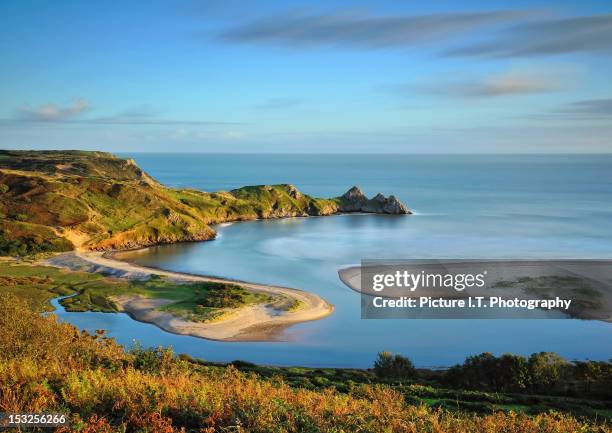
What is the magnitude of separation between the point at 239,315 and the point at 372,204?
93.0 metres

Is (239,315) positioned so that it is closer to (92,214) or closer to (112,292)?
(112,292)

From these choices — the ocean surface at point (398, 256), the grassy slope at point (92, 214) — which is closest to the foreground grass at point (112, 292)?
the ocean surface at point (398, 256)

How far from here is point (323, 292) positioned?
61.8m

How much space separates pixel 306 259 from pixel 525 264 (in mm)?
30756

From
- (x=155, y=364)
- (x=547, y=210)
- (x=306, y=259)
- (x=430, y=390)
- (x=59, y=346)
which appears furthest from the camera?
(x=547, y=210)

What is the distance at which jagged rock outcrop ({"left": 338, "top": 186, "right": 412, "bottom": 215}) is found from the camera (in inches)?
5349

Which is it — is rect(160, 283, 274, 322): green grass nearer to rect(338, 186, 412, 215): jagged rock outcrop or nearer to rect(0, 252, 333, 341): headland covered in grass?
rect(0, 252, 333, 341): headland covered in grass

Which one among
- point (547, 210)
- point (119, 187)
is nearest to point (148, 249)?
point (119, 187)

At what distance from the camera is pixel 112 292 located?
192ft

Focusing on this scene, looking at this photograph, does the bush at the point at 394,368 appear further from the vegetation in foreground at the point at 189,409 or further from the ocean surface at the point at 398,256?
the vegetation in foreground at the point at 189,409

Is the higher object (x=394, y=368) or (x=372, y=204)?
(x=372, y=204)

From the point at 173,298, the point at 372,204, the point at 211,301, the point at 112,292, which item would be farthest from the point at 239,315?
the point at 372,204

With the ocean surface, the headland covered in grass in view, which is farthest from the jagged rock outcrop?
the headland covered in grass

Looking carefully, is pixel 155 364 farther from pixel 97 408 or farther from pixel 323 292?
pixel 323 292
